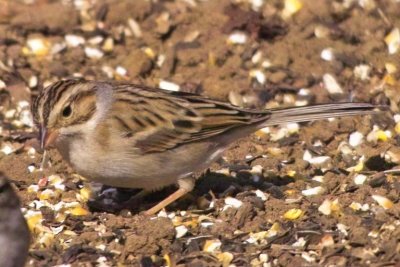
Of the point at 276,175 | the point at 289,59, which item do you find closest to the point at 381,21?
the point at 289,59

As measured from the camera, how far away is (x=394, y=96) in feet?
30.4

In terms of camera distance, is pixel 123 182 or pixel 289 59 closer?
pixel 123 182

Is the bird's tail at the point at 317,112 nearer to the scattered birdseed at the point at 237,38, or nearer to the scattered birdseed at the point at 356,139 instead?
the scattered birdseed at the point at 356,139

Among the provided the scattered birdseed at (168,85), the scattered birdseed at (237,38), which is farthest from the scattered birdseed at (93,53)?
the scattered birdseed at (237,38)

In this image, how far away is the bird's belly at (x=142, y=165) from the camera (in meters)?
7.39

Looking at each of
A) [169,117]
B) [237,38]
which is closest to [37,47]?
[237,38]

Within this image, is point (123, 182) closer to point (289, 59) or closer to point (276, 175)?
point (276, 175)

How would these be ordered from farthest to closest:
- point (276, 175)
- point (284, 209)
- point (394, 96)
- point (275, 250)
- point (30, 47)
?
point (30, 47) < point (394, 96) < point (276, 175) < point (284, 209) < point (275, 250)

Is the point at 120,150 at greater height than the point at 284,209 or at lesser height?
greater

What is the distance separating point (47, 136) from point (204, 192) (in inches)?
50.6

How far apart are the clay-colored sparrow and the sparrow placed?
118 centimetres

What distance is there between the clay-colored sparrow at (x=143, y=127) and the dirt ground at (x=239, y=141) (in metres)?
0.32

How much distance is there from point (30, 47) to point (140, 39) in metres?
0.93

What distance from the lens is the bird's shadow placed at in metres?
7.93
